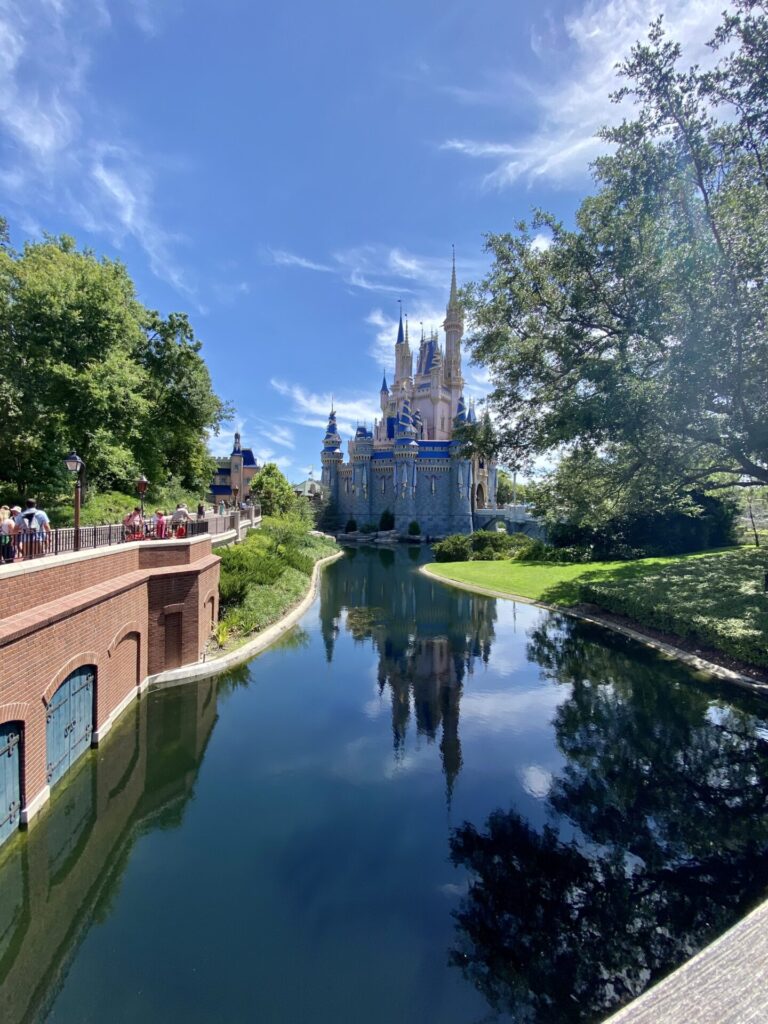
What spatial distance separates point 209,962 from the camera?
5.46m

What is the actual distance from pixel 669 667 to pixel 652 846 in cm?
953

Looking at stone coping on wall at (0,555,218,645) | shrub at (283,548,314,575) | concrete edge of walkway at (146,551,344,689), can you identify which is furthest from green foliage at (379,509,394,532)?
stone coping on wall at (0,555,218,645)

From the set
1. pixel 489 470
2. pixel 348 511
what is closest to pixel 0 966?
pixel 348 511

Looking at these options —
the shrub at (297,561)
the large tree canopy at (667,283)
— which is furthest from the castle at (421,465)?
the large tree canopy at (667,283)

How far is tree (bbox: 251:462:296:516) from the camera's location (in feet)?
177

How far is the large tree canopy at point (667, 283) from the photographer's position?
14742 mm

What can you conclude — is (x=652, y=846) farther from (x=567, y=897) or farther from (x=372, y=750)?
(x=372, y=750)

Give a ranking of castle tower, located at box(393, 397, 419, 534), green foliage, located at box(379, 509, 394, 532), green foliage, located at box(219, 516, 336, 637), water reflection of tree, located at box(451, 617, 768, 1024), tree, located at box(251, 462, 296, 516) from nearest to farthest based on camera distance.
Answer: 1. water reflection of tree, located at box(451, 617, 768, 1024)
2. green foliage, located at box(219, 516, 336, 637)
3. tree, located at box(251, 462, 296, 516)
4. castle tower, located at box(393, 397, 419, 534)
5. green foliage, located at box(379, 509, 394, 532)

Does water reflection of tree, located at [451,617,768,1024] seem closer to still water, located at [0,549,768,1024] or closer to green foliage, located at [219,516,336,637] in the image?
still water, located at [0,549,768,1024]

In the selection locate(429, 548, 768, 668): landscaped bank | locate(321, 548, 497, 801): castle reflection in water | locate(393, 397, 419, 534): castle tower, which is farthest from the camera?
locate(393, 397, 419, 534): castle tower

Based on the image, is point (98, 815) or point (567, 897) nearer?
point (567, 897)

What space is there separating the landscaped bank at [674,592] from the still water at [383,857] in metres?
3.30

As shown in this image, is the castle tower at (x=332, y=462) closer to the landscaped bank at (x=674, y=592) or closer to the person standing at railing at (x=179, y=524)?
the landscaped bank at (x=674, y=592)

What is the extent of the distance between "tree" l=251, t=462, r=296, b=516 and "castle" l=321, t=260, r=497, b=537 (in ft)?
84.6
